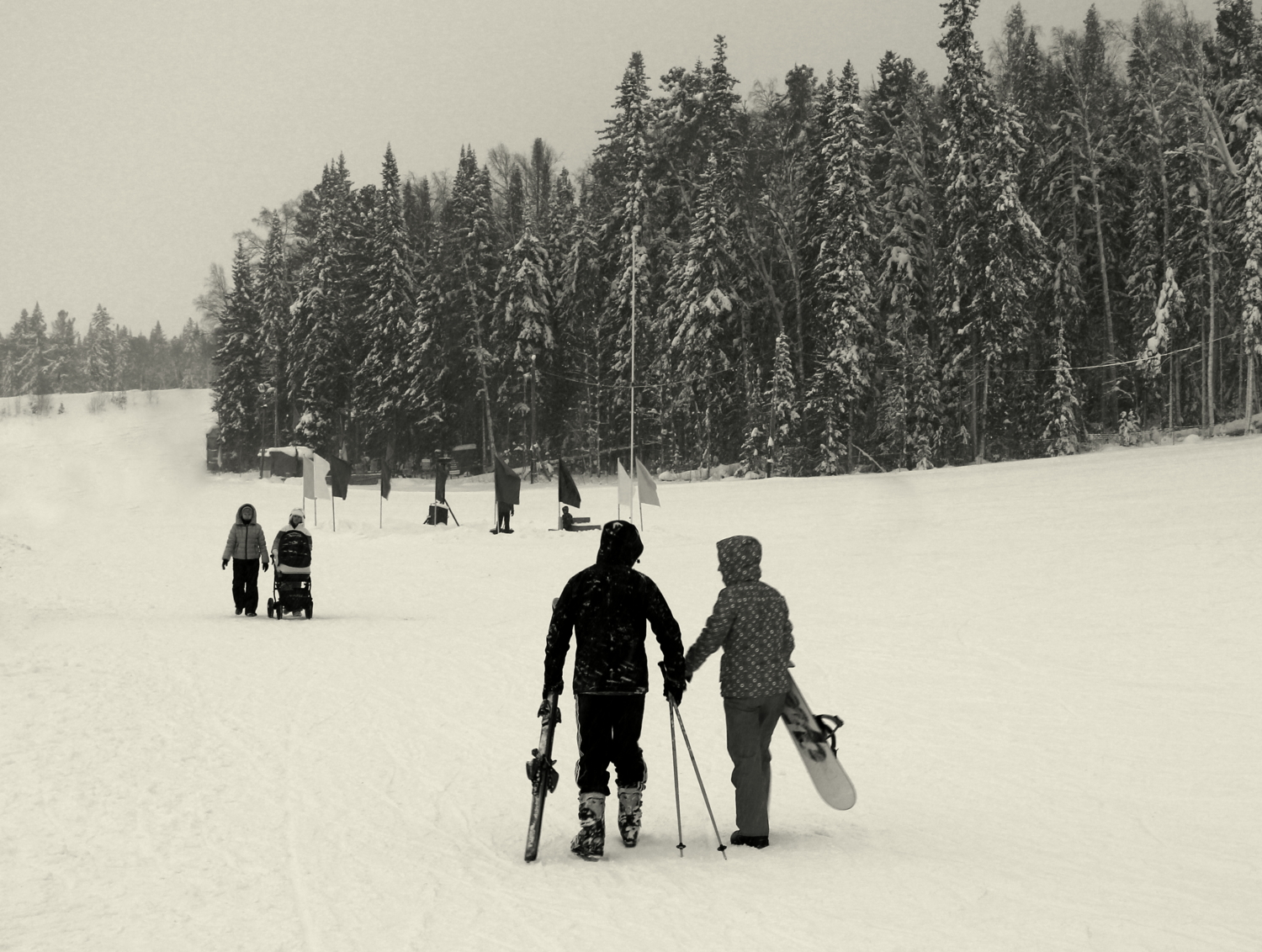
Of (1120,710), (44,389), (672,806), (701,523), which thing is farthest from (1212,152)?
(44,389)

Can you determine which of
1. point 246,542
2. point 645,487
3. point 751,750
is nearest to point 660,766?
point 751,750

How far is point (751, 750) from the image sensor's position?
20.7 feet

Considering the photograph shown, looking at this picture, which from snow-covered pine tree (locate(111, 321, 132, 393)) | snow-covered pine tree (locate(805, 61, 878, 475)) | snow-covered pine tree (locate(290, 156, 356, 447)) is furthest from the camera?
snow-covered pine tree (locate(111, 321, 132, 393))

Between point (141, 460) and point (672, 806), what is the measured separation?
5131cm

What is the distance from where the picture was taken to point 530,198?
2987 inches

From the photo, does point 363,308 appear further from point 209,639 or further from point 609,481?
point 209,639

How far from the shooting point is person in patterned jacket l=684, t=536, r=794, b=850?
248 inches

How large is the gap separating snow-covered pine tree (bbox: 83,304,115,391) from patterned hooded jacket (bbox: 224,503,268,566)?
119764 millimetres

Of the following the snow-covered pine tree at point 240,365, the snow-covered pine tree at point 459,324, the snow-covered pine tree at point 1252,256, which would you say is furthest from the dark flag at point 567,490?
the snow-covered pine tree at point 240,365

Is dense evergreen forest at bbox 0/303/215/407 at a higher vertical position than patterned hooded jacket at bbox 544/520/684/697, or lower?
higher

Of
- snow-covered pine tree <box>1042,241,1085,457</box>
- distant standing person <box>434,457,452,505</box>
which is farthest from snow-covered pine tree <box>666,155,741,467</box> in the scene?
distant standing person <box>434,457,452,505</box>

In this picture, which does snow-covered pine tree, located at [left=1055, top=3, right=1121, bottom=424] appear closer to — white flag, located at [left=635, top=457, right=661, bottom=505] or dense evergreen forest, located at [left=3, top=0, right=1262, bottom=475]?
dense evergreen forest, located at [left=3, top=0, right=1262, bottom=475]

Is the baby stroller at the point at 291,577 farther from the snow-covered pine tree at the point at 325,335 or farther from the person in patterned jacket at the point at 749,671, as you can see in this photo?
the snow-covered pine tree at the point at 325,335

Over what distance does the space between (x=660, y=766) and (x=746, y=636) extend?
2859 mm
